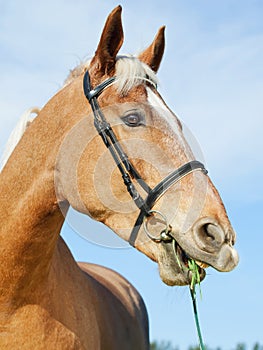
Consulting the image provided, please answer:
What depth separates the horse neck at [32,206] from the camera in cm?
421

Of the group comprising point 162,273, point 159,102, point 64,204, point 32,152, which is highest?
point 159,102

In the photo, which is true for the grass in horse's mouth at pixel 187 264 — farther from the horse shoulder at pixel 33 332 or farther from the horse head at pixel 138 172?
the horse shoulder at pixel 33 332

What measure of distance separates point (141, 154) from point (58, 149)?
649 mm

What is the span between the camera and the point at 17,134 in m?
4.73

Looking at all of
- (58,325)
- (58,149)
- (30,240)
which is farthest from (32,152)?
(58,325)

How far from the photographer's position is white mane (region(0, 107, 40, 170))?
471 cm

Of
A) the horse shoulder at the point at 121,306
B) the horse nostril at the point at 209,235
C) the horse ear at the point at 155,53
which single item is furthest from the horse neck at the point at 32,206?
the horse shoulder at the point at 121,306

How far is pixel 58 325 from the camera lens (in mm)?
4371

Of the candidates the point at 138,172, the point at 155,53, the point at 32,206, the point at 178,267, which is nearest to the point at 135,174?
the point at 138,172

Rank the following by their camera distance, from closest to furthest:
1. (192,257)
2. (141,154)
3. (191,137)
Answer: (192,257) < (141,154) < (191,137)

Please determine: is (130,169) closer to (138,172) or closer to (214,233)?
(138,172)

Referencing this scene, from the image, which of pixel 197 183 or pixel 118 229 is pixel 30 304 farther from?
pixel 197 183

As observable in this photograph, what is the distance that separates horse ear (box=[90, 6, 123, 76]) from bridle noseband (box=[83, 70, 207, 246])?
0.37ft

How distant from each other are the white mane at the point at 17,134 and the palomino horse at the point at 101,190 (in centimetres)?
→ 28
